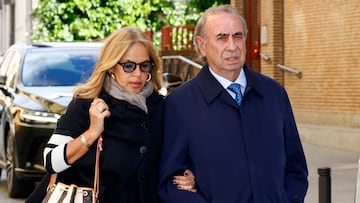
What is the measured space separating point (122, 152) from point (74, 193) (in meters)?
0.28

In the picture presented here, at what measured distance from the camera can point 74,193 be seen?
430 centimetres

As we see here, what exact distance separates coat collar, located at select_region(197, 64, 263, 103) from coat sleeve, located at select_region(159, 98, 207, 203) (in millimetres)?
150

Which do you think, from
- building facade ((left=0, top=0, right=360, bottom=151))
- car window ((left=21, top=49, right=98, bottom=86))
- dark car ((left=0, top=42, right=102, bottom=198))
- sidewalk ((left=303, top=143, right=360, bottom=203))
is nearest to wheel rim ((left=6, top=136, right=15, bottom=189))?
dark car ((left=0, top=42, right=102, bottom=198))

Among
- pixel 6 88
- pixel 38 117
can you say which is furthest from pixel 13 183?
pixel 6 88

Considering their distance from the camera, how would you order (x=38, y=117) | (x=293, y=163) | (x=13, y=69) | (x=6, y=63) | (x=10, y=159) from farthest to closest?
(x=6, y=63)
(x=13, y=69)
(x=10, y=159)
(x=38, y=117)
(x=293, y=163)

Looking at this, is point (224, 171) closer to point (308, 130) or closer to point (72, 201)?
point (72, 201)

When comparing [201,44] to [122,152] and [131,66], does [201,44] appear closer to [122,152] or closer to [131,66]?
[131,66]

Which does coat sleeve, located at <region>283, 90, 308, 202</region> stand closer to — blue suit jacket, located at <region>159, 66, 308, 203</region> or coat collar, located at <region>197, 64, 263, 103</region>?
blue suit jacket, located at <region>159, 66, 308, 203</region>

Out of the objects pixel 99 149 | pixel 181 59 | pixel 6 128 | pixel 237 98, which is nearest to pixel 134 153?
pixel 99 149

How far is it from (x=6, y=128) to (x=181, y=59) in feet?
40.7

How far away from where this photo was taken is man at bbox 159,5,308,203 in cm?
427

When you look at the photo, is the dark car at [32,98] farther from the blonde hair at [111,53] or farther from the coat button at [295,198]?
the coat button at [295,198]

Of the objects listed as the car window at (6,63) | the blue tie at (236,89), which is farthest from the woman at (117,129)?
the car window at (6,63)

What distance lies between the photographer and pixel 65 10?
31.9 metres
